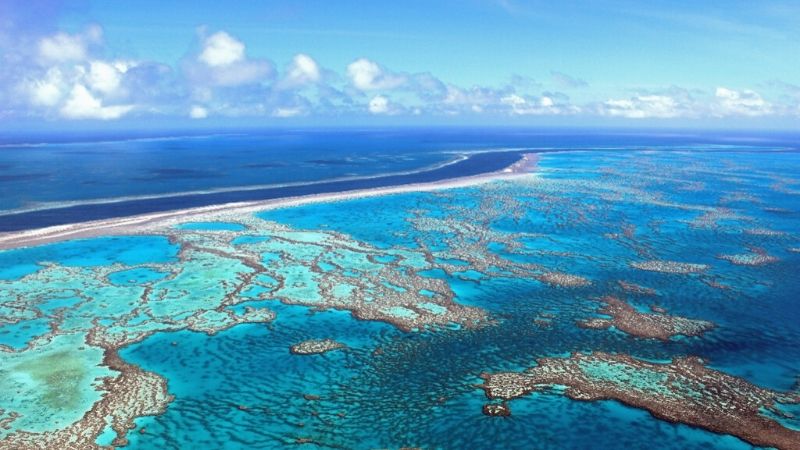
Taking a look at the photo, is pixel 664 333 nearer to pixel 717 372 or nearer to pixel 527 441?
pixel 717 372

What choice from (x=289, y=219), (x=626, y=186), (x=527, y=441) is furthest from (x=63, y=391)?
(x=626, y=186)

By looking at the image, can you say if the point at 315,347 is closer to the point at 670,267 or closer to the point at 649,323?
the point at 649,323

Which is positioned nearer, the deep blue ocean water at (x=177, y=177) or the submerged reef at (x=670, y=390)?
the submerged reef at (x=670, y=390)

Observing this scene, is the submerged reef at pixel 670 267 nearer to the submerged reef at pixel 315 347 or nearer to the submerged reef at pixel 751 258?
the submerged reef at pixel 751 258

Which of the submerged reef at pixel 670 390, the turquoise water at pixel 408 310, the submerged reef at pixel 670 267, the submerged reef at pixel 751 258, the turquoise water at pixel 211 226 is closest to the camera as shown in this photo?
the submerged reef at pixel 670 390

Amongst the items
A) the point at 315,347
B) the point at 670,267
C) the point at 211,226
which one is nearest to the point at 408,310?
the point at 315,347

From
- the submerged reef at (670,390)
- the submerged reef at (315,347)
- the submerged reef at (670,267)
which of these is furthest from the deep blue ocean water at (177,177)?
the submerged reef at (670,390)

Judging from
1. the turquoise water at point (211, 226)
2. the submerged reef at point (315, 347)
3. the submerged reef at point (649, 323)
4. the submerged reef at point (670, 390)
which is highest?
the turquoise water at point (211, 226)
